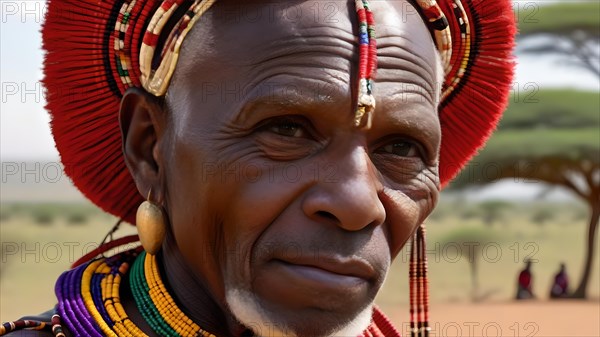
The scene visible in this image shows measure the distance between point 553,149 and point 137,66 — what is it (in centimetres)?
1903

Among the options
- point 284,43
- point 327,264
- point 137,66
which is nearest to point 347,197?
point 327,264

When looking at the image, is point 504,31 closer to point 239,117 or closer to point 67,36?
point 239,117

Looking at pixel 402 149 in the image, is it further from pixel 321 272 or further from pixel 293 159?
pixel 321 272

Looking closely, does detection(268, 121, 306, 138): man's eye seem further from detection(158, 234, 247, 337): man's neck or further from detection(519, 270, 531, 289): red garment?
detection(519, 270, 531, 289): red garment

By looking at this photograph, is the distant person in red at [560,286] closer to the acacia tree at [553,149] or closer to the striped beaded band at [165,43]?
the acacia tree at [553,149]

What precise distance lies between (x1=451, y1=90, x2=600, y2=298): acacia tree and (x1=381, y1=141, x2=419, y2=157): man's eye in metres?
16.8

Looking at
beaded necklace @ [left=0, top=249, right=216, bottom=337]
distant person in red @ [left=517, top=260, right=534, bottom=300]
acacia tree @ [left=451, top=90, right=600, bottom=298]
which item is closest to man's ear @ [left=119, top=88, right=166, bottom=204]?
beaded necklace @ [left=0, top=249, right=216, bottom=337]

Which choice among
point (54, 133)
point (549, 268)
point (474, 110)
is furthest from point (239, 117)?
point (549, 268)

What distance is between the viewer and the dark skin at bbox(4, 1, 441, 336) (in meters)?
2.37

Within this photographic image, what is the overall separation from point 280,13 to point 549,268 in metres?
30.1

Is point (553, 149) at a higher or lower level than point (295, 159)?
lower

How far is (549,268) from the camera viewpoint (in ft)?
102

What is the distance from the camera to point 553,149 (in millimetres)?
20703

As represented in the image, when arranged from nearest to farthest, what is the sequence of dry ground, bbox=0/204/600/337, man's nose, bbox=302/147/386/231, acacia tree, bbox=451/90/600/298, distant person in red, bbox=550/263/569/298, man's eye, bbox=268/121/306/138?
man's nose, bbox=302/147/386/231
man's eye, bbox=268/121/306/138
dry ground, bbox=0/204/600/337
acacia tree, bbox=451/90/600/298
distant person in red, bbox=550/263/569/298
